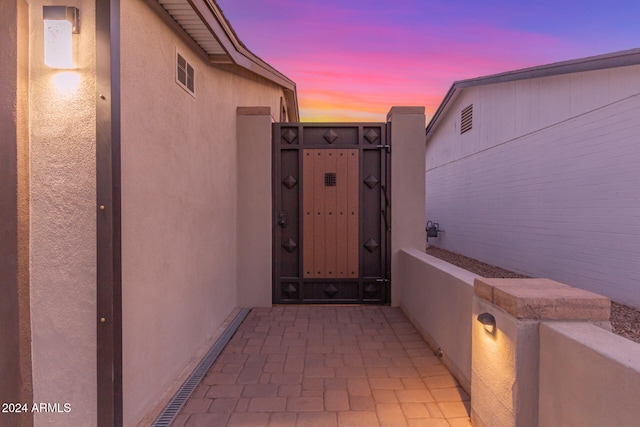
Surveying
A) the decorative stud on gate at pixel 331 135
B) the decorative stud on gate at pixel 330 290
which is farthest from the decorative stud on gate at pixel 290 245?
the decorative stud on gate at pixel 331 135

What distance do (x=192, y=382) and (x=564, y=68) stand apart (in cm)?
823

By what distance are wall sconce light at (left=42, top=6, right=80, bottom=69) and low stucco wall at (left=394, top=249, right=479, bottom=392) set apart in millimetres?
2929

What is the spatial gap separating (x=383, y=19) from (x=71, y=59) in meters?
6.98

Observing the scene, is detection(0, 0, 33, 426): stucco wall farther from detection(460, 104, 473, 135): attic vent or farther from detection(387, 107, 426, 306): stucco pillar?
detection(460, 104, 473, 135): attic vent

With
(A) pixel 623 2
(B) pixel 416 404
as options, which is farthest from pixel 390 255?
(A) pixel 623 2

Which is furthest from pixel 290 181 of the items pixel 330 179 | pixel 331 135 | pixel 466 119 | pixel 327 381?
pixel 466 119

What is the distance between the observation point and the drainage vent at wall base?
91.0 inches

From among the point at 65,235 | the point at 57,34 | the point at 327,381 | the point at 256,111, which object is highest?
the point at 256,111

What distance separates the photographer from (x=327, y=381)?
282cm

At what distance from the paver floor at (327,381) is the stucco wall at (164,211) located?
0.38 m

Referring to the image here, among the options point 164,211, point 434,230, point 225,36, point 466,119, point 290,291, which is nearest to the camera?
point 164,211

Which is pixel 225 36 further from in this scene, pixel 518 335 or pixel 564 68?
pixel 564 68

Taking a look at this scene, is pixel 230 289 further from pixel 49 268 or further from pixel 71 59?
pixel 71 59

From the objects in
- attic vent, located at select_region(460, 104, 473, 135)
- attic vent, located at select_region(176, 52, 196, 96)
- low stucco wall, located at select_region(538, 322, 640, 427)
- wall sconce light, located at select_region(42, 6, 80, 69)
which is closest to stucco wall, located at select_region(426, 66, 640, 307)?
attic vent, located at select_region(460, 104, 473, 135)
